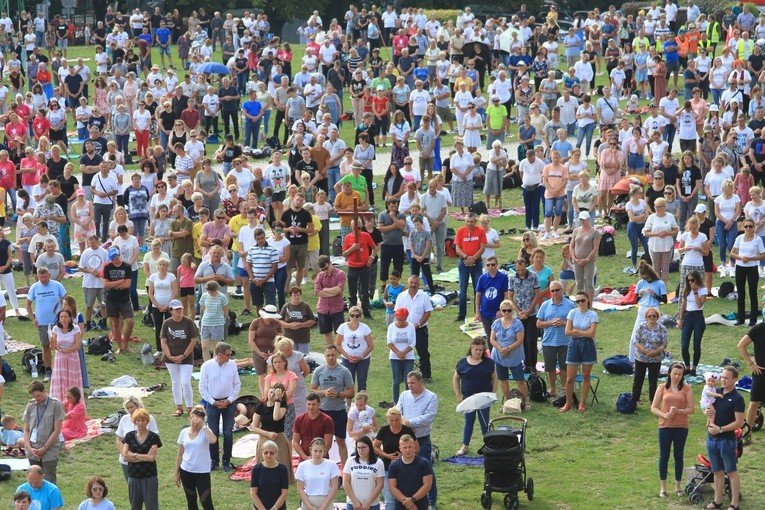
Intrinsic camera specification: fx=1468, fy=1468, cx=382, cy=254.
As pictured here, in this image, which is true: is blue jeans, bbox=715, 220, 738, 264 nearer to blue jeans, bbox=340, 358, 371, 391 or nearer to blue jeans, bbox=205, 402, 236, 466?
blue jeans, bbox=340, 358, 371, 391

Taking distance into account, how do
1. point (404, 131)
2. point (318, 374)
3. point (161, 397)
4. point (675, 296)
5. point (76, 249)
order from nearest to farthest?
point (318, 374) → point (161, 397) → point (675, 296) → point (76, 249) → point (404, 131)

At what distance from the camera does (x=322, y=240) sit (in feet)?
79.7

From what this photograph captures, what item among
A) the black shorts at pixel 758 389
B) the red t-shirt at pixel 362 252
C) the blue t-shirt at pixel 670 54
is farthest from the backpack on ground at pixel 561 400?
the blue t-shirt at pixel 670 54

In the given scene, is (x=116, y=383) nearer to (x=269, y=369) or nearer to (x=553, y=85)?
(x=269, y=369)

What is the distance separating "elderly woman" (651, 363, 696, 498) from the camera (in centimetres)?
1516

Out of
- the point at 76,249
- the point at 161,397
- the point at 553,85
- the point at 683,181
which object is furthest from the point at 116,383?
the point at 553,85

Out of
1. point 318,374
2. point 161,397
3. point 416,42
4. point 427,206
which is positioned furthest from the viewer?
point 416,42

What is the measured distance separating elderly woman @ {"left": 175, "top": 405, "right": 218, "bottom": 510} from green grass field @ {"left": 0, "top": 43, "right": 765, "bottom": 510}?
0.51 m

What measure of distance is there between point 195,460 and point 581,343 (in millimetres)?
5370

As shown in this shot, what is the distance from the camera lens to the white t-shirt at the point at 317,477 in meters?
14.2

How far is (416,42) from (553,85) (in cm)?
892

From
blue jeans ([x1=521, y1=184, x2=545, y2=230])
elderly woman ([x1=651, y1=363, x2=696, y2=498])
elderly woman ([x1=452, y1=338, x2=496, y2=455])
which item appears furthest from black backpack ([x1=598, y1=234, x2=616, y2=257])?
elderly woman ([x1=651, y1=363, x2=696, y2=498])

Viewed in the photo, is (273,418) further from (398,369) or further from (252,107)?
(252,107)

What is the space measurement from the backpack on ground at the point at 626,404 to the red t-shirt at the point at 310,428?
4184 mm
